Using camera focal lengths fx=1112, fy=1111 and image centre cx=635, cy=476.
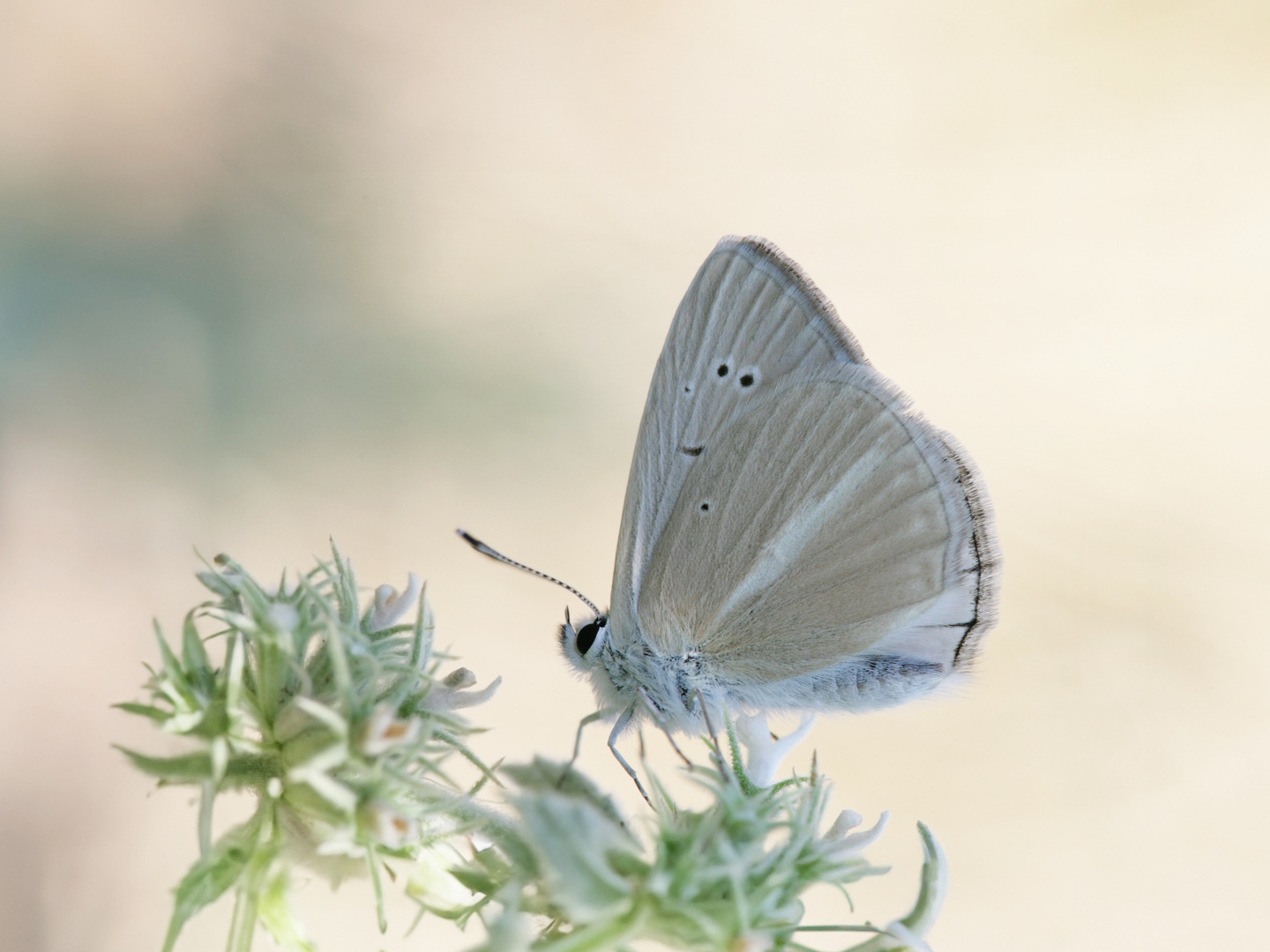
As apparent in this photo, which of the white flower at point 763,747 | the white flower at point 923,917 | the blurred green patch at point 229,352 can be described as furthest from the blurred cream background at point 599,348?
the white flower at point 923,917

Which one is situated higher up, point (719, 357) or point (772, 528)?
point (719, 357)

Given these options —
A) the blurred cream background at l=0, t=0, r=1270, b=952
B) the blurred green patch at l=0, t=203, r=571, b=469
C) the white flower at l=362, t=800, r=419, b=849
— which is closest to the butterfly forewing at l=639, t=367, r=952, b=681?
the white flower at l=362, t=800, r=419, b=849

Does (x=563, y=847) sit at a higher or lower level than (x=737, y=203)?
lower

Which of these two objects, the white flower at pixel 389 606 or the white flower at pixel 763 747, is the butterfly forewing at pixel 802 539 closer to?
Result: the white flower at pixel 763 747

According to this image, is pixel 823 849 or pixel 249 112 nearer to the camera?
pixel 823 849

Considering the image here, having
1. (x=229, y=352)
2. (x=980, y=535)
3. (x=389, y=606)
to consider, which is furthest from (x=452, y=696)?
(x=229, y=352)

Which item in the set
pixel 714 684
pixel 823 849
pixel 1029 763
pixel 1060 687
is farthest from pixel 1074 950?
pixel 823 849

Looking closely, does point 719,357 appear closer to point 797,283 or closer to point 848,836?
point 797,283

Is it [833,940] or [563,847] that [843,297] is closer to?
[833,940]
